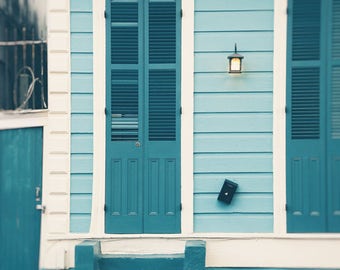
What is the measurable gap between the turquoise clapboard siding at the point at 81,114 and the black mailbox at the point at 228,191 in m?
1.58

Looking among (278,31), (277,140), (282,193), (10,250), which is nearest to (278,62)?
(278,31)

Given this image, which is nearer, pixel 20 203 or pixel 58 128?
pixel 58 128

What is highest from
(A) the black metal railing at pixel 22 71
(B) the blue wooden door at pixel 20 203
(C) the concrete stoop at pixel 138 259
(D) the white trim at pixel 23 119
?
(A) the black metal railing at pixel 22 71

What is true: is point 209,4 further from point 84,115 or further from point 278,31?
point 84,115

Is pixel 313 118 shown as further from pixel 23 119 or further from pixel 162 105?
pixel 23 119

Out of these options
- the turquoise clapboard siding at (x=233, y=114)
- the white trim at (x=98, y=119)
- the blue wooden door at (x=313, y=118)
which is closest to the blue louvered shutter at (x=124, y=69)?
the white trim at (x=98, y=119)

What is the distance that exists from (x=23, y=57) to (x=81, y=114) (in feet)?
3.63

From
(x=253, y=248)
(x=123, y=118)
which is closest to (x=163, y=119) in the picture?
(x=123, y=118)

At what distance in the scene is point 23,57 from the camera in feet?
22.7

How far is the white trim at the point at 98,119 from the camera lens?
6.60 metres

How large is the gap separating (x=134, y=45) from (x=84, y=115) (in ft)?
3.39

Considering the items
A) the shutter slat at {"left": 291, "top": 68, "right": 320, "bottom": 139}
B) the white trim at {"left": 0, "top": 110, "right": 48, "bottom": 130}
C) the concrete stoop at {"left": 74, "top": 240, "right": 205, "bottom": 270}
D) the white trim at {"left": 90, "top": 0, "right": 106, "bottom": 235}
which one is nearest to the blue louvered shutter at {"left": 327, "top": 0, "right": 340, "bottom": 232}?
the shutter slat at {"left": 291, "top": 68, "right": 320, "bottom": 139}

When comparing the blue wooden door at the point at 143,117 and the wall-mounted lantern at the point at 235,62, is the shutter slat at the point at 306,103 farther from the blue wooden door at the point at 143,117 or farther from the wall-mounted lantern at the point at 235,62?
the blue wooden door at the point at 143,117

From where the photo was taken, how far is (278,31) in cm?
656
